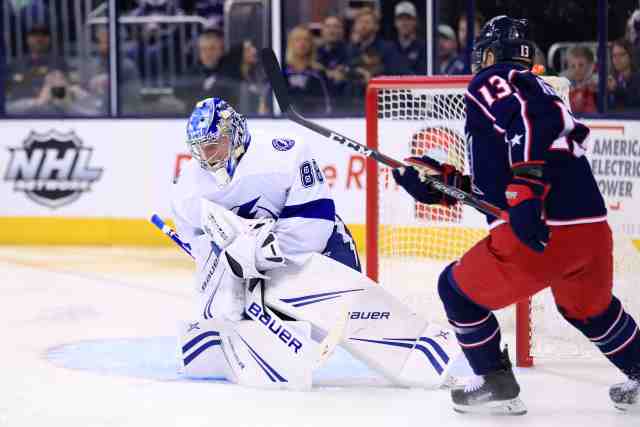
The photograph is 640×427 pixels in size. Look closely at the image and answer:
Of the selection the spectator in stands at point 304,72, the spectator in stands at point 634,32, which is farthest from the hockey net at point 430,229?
the spectator in stands at point 304,72

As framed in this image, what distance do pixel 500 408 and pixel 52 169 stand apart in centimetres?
449

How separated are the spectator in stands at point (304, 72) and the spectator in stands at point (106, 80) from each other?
0.96m

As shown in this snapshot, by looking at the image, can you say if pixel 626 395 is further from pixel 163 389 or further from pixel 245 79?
pixel 245 79

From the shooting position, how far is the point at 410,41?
6.89 meters

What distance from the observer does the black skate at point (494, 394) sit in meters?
3.32

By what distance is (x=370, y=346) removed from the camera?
3725mm

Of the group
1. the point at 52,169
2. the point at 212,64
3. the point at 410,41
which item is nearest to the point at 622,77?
the point at 410,41

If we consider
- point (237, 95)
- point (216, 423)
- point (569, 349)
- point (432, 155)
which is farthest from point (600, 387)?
point (237, 95)

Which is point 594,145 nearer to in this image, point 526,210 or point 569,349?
point 569,349

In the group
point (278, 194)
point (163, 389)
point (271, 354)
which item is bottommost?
point (163, 389)

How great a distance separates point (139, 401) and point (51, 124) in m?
4.01

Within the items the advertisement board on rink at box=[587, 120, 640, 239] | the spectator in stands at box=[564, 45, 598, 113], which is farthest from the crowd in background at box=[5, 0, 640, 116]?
the advertisement board on rink at box=[587, 120, 640, 239]

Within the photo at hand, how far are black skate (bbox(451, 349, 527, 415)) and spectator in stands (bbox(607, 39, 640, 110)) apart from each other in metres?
3.22

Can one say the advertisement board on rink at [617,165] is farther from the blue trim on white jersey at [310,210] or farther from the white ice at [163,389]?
the blue trim on white jersey at [310,210]
